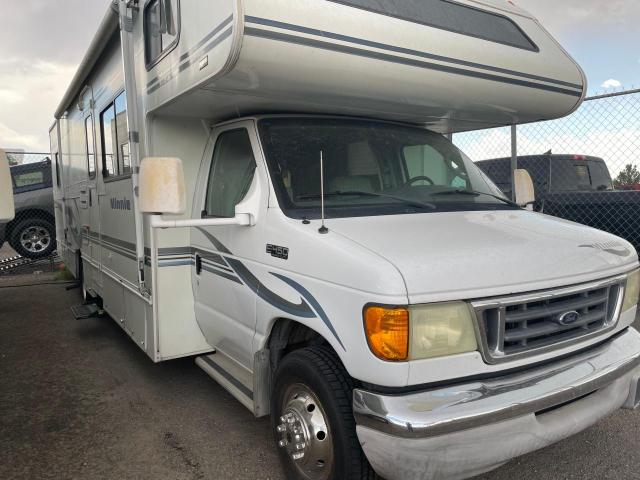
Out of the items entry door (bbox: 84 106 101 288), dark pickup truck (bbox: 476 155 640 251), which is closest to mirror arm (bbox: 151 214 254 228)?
entry door (bbox: 84 106 101 288)

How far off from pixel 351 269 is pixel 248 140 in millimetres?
1414

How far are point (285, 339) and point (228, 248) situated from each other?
723mm

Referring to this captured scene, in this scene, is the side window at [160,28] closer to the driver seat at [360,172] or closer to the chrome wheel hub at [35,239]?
the driver seat at [360,172]

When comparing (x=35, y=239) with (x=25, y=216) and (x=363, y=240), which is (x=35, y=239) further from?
(x=363, y=240)

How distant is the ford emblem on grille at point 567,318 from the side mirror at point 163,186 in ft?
6.57

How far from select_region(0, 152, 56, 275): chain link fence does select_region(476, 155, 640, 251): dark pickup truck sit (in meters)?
9.33

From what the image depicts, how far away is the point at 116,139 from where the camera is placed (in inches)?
182

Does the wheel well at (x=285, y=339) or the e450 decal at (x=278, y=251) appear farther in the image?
the wheel well at (x=285, y=339)

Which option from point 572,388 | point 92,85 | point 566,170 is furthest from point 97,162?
point 566,170

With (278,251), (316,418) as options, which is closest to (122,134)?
(278,251)

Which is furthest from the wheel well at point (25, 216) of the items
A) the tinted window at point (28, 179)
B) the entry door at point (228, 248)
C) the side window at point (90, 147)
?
the entry door at point (228, 248)

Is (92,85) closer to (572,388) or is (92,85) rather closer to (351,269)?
(351,269)

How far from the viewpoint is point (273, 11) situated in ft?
8.39

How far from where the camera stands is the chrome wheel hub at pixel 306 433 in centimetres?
251
